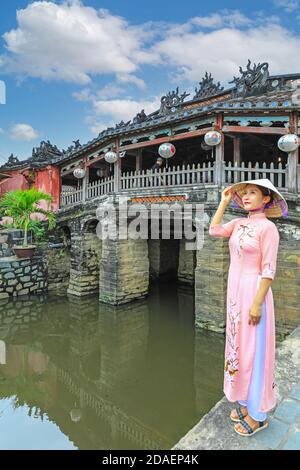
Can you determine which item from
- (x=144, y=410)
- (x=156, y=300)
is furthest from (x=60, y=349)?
(x=156, y=300)

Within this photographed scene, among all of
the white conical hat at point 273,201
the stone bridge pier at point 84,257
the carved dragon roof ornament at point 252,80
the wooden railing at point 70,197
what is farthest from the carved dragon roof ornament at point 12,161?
the white conical hat at point 273,201

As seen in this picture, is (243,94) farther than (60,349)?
Yes

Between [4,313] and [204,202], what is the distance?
6.70m

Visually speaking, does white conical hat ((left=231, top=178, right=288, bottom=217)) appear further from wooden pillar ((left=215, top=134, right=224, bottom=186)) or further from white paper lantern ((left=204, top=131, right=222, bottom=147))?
white paper lantern ((left=204, top=131, right=222, bottom=147))

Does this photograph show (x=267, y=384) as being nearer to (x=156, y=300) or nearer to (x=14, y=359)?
(x=14, y=359)

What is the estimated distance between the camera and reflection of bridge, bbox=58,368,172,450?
3.90 meters

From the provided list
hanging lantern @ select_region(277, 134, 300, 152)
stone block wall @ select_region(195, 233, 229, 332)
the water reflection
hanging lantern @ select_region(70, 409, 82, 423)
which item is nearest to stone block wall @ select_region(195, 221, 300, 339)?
stone block wall @ select_region(195, 233, 229, 332)

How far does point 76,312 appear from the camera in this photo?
8.88 meters

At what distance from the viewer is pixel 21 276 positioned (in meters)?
10.2

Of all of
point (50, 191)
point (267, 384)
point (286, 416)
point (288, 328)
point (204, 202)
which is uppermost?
point (50, 191)

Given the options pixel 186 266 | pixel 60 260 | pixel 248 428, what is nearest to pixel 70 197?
pixel 60 260

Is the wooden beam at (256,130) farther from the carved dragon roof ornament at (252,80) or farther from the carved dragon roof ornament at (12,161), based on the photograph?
the carved dragon roof ornament at (12,161)

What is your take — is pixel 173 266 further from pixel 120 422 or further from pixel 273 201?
pixel 273 201

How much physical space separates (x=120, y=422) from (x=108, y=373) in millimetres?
1515
